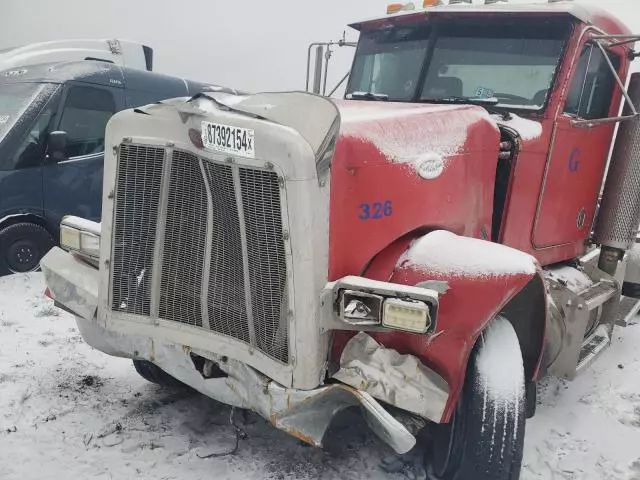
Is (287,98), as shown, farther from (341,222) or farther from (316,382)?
(316,382)

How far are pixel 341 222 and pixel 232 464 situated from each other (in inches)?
58.4

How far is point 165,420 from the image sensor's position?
3.45 metres

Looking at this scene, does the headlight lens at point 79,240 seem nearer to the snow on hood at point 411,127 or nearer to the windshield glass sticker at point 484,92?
the snow on hood at point 411,127

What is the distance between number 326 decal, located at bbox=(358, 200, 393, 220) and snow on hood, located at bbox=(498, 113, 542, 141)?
53.1 inches

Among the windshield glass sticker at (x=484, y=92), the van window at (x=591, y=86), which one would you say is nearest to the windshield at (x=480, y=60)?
the windshield glass sticker at (x=484, y=92)

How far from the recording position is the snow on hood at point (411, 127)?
8.82 feet

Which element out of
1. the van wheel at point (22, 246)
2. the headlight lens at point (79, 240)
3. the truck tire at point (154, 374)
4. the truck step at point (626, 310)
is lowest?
the van wheel at point (22, 246)

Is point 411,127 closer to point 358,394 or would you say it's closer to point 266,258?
point 266,258

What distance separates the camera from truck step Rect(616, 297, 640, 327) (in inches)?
187

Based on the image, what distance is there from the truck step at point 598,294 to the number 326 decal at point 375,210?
178 centimetres

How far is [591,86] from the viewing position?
13.5ft

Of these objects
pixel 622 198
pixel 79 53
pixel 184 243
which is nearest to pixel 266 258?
pixel 184 243

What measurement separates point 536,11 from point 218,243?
2.61 m

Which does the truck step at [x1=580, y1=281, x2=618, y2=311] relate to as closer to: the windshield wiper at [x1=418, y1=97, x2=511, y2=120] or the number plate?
the windshield wiper at [x1=418, y1=97, x2=511, y2=120]
